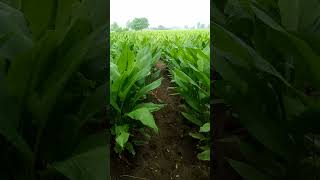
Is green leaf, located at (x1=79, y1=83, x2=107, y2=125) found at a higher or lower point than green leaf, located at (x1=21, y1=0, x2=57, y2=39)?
lower

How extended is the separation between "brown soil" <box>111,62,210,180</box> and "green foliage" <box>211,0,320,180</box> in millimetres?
1181

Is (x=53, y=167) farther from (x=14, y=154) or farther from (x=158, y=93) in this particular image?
(x=158, y=93)

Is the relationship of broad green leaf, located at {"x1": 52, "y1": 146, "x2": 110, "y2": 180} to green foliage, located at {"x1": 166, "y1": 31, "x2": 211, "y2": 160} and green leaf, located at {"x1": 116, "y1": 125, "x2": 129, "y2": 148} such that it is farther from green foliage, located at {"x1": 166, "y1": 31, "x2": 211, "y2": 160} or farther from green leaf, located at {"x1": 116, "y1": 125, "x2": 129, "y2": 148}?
green foliage, located at {"x1": 166, "y1": 31, "x2": 211, "y2": 160}

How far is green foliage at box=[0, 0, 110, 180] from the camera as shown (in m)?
0.57

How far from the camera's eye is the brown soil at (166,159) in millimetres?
1864

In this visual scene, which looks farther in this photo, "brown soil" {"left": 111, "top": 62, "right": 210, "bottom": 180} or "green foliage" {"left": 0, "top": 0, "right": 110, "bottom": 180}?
"brown soil" {"left": 111, "top": 62, "right": 210, "bottom": 180}

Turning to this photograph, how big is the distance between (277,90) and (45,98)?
0.37 meters

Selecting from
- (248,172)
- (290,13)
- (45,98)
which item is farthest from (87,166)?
(290,13)

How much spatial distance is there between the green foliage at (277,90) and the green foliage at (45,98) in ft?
0.68

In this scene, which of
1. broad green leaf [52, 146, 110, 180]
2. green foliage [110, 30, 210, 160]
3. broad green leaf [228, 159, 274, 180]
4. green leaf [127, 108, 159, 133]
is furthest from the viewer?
green foliage [110, 30, 210, 160]

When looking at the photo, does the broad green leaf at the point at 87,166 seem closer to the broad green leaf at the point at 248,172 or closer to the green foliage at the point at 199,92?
the broad green leaf at the point at 248,172

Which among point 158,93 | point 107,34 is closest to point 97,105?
point 107,34

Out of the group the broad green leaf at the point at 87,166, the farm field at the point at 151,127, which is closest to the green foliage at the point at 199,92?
the farm field at the point at 151,127

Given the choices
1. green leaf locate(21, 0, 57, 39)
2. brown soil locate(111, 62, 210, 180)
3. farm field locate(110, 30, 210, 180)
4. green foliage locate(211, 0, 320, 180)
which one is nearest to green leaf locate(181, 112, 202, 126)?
farm field locate(110, 30, 210, 180)
